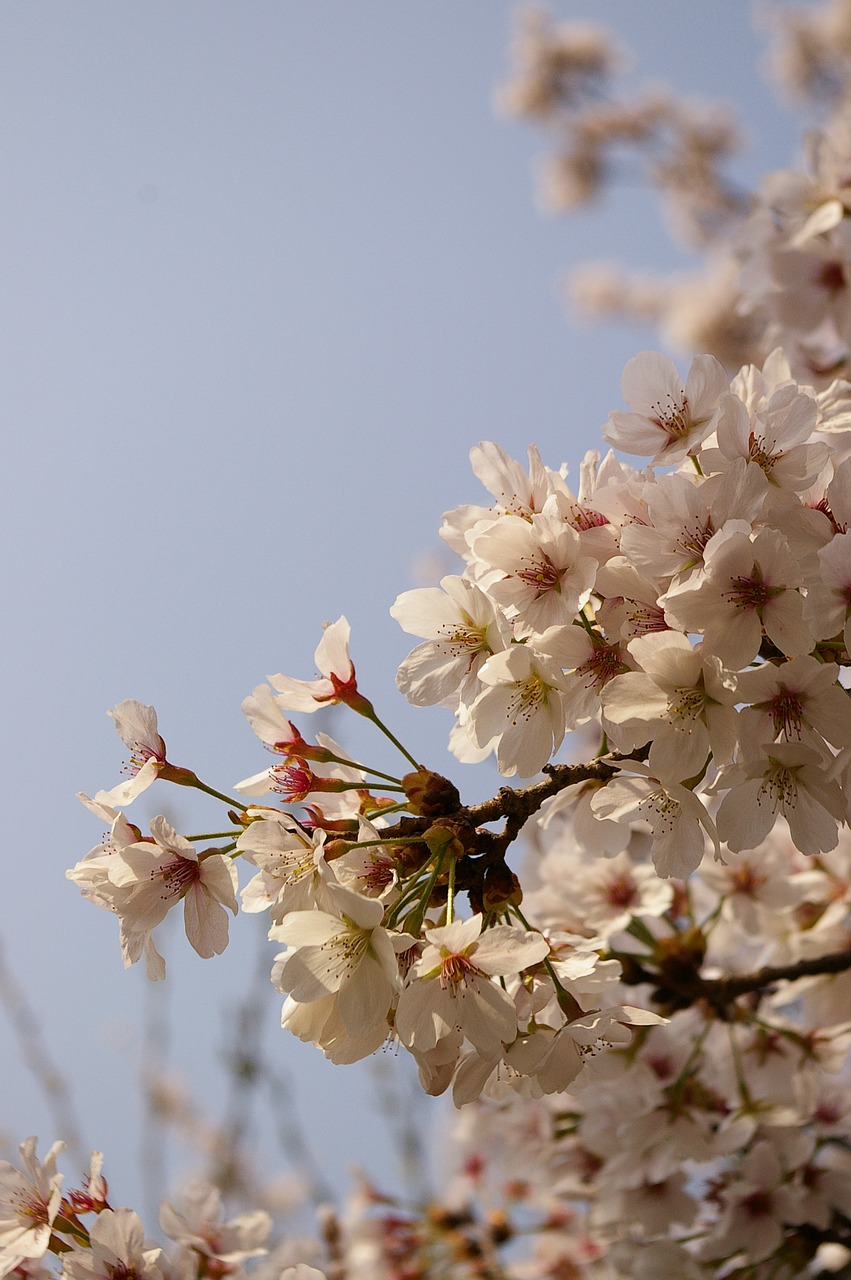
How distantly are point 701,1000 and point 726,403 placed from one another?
3.24 feet

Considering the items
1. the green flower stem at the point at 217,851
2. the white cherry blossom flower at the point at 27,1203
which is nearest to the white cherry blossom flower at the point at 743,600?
the green flower stem at the point at 217,851

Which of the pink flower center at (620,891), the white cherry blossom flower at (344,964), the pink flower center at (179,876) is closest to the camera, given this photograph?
the white cherry blossom flower at (344,964)

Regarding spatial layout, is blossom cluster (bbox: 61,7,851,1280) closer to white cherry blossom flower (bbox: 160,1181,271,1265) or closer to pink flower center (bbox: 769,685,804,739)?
pink flower center (bbox: 769,685,804,739)

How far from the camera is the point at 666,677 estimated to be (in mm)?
831

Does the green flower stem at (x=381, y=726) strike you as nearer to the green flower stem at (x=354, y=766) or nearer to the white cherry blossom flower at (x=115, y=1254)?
the green flower stem at (x=354, y=766)

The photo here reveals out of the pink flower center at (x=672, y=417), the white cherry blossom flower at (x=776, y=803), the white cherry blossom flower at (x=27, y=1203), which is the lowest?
the white cherry blossom flower at (x=27, y=1203)

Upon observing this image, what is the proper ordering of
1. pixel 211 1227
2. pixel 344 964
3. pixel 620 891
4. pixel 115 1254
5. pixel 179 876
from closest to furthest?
1. pixel 344 964
2. pixel 179 876
3. pixel 115 1254
4. pixel 211 1227
5. pixel 620 891

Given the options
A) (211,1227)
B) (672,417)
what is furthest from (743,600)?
(211,1227)

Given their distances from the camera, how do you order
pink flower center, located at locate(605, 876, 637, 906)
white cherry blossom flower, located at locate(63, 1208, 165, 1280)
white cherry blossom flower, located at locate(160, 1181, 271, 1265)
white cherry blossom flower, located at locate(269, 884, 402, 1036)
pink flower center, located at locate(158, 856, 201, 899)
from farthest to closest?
1. pink flower center, located at locate(605, 876, 637, 906)
2. white cherry blossom flower, located at locate(160, 1181, 271, 1265)
3. white cherry blossom flower, located at locate(63, 1208, 165, 1280)
4. pink flower center, located at locate(158, 856, 201, 899)
5. white cherry blossom flower, located at locate(269, 884, 402, 1036)

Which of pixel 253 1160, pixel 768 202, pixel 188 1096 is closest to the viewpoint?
pixel 768 202

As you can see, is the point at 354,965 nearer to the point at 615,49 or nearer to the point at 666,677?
the point at 666,677

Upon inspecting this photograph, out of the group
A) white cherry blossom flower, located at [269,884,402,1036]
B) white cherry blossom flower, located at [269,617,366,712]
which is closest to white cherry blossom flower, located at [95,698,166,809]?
white cherry blossom flower, located at [269,617,366,712]

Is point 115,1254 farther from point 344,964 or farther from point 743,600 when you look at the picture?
point 743,600

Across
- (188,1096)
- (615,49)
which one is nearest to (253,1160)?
(188,1096)
